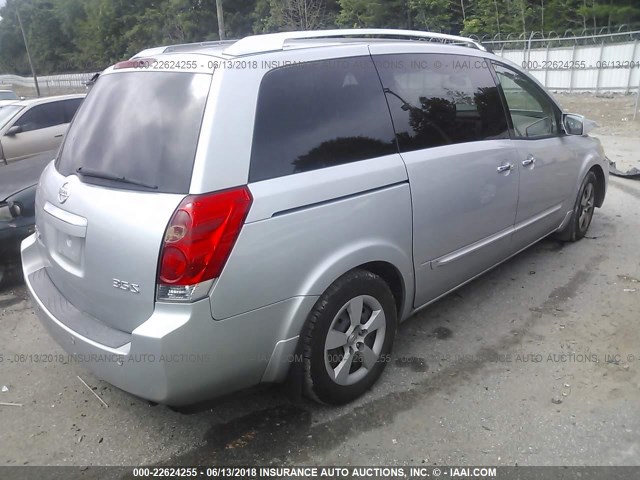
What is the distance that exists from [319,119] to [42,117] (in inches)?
318

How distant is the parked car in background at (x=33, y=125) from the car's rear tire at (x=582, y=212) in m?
7.58

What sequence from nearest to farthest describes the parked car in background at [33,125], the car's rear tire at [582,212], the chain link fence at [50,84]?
the car's rear tire at [582,212] < the parked car in background at [33,125] < the chain link fence at [50,84]

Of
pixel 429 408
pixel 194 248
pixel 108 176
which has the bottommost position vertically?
pixel 429 408

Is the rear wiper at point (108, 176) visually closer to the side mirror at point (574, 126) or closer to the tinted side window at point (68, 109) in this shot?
the side mirror at point (574, 126)

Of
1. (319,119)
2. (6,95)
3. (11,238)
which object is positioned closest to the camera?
(319,119)

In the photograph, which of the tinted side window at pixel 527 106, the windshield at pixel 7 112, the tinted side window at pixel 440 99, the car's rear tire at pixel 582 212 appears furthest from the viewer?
the windshield at pixel 7 112

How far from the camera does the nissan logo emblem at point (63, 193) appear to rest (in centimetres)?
258

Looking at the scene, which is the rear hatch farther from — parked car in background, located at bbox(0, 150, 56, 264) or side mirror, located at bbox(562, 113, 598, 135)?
side mirror, located at bbox(562, 113, 598, 135)

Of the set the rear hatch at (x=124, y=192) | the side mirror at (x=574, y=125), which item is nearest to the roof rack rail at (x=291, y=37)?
the rear hatch at (x=124, y=192)

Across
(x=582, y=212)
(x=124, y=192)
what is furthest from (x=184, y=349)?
(x=582, y=212)

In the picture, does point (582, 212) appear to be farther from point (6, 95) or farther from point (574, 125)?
point (6, 95)

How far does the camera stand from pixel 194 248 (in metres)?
2.13

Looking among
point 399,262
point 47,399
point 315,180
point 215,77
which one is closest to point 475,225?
point 399,262

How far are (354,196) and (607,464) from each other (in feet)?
5.58
